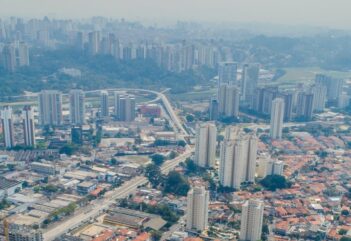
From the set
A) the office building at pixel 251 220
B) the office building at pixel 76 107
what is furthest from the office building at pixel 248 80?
the office building at pixel 251 220

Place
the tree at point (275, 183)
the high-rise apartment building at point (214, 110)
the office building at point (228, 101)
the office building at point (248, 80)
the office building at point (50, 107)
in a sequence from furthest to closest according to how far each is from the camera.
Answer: the office building at point (248, 80) < the office building at point (228, 101) < the high-rise apartment building at point (214, 110) < the office building at point (50, 107) < the tree at point (275, 183)

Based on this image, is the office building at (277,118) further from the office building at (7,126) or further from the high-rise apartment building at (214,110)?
the office building at (7,126)

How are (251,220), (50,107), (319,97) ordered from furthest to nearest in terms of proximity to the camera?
(319,97) < (50,107) < (251,220)

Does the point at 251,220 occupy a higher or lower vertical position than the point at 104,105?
lower

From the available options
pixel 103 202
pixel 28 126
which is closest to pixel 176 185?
pixel 103 202

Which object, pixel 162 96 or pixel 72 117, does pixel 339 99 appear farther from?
pixel 72 117

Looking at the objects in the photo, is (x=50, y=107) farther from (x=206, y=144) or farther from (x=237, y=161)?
(x=237, y=161)

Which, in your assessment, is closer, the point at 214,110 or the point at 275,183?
the point at 275,183
